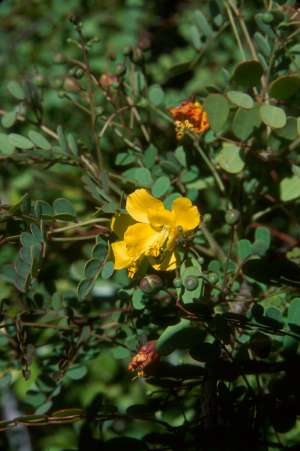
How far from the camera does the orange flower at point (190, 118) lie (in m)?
1.00

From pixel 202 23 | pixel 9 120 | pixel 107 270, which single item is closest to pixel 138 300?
pixel 107 270

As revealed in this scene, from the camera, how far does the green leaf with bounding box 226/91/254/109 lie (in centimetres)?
92

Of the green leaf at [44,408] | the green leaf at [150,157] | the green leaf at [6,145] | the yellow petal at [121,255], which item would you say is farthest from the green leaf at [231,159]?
the green leaf at [44,408]

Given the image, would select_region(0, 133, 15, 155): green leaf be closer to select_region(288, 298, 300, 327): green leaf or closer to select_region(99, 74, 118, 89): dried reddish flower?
select_region(99, 74, 118, 89): dried reddish flower

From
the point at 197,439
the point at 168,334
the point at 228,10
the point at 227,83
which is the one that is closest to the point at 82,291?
the point at 168,334

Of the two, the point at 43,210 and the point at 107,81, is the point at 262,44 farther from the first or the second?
the point at 43,210

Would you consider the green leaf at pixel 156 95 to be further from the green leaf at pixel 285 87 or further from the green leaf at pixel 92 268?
the green leaf at pixel 92 268

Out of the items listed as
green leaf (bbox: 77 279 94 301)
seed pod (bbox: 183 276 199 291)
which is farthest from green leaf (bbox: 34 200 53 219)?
seed pod (bbox: 183 276 199 291)

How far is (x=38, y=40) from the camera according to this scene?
233 cm

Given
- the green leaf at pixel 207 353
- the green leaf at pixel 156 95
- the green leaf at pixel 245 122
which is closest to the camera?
the green leaf at pixel 207 353

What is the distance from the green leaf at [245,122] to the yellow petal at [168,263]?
0.21m

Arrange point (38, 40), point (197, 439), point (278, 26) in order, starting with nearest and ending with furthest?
point (197, 439), point (278, 26), point (38, 40)

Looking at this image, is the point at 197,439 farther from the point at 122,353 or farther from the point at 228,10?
the point at 228,10

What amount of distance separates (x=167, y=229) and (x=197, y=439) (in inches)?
11.2
